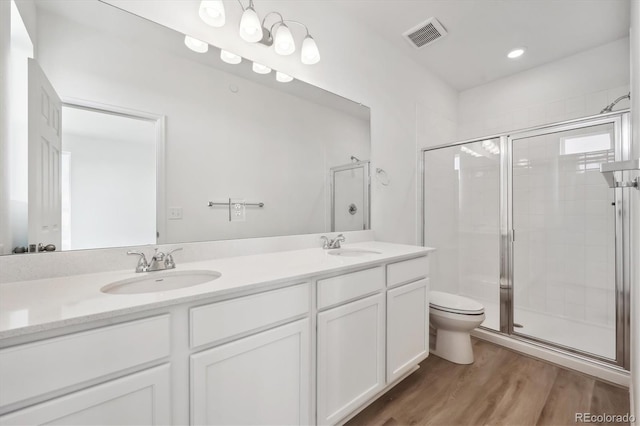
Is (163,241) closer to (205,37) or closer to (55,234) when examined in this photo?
(55,234)

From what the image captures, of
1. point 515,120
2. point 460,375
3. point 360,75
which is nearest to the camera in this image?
point 460,375

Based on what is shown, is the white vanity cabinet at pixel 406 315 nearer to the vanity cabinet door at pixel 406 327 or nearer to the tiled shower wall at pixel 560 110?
the vanity cabinet door at pixel 406 327

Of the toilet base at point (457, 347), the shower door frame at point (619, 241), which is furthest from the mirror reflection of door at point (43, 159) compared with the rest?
the shower door frame at point (619, 241)

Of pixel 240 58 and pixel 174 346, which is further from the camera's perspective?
pixel 240 58

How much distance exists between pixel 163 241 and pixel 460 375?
6.63ft

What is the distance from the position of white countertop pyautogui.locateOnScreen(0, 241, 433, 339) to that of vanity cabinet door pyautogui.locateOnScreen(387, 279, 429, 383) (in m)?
0.35

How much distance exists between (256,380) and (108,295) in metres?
0.57

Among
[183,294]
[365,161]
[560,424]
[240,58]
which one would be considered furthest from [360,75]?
[560,424]

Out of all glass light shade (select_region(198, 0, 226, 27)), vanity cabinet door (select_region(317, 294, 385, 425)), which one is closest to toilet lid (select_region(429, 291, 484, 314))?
vanity cabinet door (select_region(317, 294, 385, 425))

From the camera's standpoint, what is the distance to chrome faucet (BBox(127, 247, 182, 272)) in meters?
1.13

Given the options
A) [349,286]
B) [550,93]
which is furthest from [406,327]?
[550,93]

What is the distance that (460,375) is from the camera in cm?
181

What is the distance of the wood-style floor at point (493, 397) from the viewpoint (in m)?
1.42

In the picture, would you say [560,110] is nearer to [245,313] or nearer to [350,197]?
[350,197]
